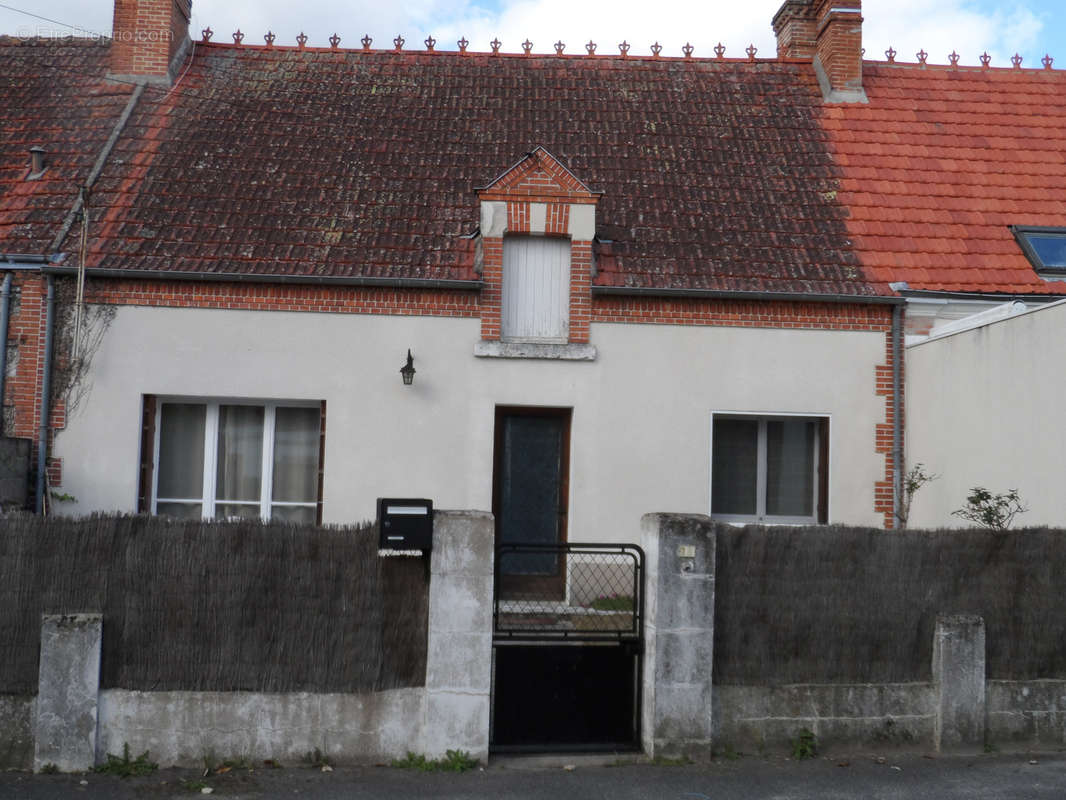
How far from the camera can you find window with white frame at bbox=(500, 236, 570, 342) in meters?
11.4

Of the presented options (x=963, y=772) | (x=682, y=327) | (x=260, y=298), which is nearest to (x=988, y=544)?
(x=963, y=772)

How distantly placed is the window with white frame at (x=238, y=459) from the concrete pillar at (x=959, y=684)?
6.54 m

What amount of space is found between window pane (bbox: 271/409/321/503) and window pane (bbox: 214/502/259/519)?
0.25m

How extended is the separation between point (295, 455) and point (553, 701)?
528 centimetres

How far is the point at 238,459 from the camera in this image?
451 inches

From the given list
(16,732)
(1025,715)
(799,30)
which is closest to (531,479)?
(1025,715)

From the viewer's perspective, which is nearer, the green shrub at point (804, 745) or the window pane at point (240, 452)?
the green shrub at point (804, 745)

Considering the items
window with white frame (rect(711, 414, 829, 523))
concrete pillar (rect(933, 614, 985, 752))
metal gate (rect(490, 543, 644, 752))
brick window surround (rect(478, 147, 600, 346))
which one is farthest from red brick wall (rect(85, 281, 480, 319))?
concrete pillar (rect(933, 614, 985, 752))

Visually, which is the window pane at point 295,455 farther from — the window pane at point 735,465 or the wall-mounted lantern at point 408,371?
the window pane at point 735,465

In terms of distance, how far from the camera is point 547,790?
6480mm

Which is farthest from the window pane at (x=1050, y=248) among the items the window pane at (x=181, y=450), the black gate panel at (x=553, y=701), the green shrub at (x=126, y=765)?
the green shrub at (x=126, y=765)

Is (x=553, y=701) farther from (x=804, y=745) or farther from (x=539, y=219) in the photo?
(x=539, y=219)

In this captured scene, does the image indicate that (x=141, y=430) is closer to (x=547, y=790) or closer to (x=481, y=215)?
(x=481, y=215)

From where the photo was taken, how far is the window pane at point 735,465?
1176 cm
